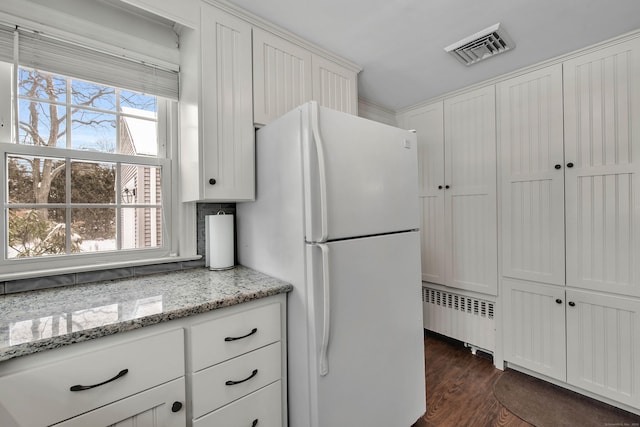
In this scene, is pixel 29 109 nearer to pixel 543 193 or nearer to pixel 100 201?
pixel 100 201

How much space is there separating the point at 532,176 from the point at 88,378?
2.64m

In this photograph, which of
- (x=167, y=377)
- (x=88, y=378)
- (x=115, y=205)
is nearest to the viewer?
(x=88, y=378)

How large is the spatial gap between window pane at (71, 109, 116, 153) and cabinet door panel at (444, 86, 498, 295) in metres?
2.46

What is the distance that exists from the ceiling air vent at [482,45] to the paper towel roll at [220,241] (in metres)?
1.78

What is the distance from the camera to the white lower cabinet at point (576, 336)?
1.66m

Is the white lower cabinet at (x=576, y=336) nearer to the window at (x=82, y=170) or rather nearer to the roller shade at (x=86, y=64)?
the window at (x=82, y=170)

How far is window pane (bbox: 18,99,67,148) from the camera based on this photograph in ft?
4.17

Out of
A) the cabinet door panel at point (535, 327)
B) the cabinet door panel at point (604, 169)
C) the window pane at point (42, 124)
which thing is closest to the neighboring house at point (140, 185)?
the window pane at point (42, 124)

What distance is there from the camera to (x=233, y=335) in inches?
44.9

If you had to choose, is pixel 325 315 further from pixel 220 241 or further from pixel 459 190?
pixel 459 190

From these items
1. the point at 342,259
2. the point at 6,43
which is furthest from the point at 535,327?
the point at 6,43

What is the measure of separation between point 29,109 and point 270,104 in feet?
3.67

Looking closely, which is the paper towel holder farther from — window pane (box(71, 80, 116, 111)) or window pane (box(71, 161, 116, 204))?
window pane (box(71, 80, 116, 111))

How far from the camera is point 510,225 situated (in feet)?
6.96
